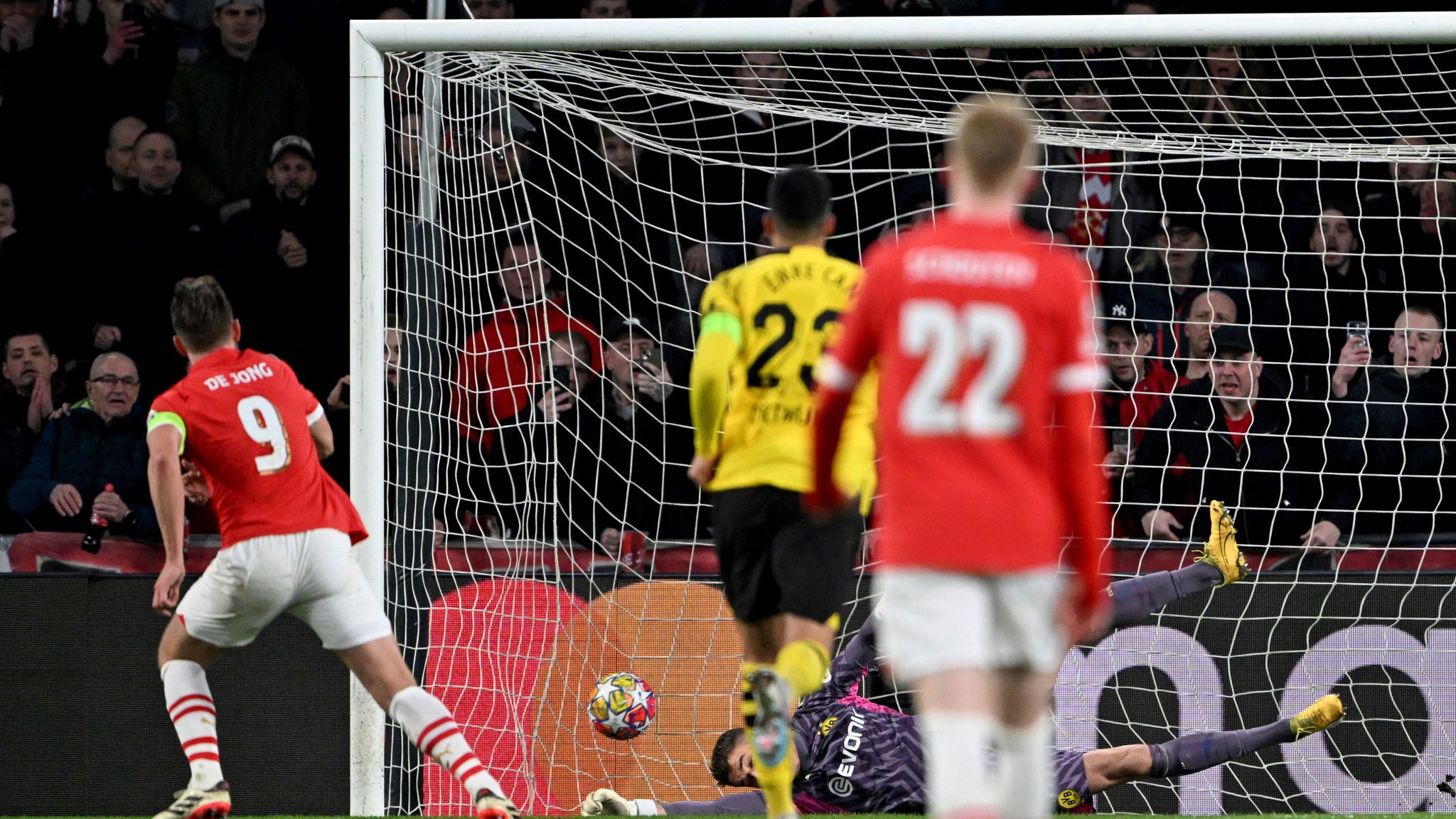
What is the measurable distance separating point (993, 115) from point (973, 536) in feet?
2.52

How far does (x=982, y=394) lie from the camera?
2.90 meters

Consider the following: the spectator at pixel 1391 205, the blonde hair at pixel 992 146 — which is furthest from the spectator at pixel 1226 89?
the blonde hair at pixel 992 146

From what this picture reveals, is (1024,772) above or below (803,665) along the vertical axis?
below

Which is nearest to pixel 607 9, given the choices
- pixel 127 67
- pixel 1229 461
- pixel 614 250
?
pixel 614 250

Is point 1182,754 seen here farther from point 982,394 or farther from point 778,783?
point 982,394

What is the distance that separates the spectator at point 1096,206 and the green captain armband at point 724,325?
14.6 feet

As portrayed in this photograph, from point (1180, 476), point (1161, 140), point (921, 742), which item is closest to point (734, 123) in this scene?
point (1161, 140)

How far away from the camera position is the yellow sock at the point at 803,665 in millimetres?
4184

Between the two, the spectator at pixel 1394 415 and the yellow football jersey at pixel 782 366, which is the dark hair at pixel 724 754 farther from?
the spectator at pixel 1394 415

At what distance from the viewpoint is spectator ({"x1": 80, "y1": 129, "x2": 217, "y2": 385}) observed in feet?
29.5

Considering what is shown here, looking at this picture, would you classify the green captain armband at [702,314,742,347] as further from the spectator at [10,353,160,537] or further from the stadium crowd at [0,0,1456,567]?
the spectator at [10,353,160,537]

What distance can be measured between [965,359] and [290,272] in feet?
23.0

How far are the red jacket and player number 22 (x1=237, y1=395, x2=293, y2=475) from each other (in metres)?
2.05

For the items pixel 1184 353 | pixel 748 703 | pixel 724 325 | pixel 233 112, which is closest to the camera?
pixel 748 703
